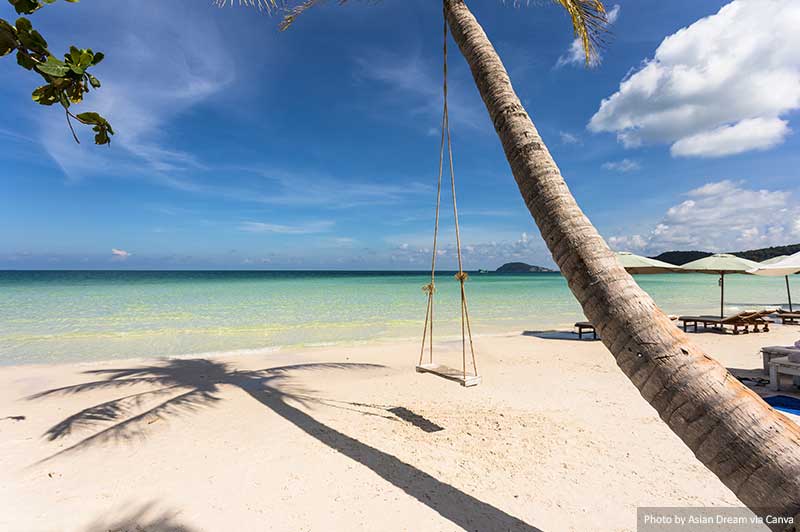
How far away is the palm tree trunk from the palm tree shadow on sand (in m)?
1.64

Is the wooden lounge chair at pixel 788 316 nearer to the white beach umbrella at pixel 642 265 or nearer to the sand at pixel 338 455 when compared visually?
the white beach umbrella at pixel 642 265

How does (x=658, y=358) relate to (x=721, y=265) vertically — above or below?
below

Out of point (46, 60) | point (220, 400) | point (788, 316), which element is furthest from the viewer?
point (788, 316)

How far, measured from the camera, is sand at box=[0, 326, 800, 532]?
3.07 meters

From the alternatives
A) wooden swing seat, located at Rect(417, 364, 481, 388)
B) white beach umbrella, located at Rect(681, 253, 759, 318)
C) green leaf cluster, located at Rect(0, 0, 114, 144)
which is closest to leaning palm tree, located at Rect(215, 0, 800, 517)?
green leaf cluster, located at Rect(0, 0, 114, 144)

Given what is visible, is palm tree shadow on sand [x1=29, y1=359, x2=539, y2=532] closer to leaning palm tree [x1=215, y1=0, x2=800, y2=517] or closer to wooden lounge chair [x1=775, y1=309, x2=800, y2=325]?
leaning palm tree [x1=215, y1=0, x2=800, y2=517]

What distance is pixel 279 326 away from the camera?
576 inches

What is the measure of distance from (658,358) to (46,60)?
2.55 m

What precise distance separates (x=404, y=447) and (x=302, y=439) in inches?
45.0

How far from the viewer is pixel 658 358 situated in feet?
5.98

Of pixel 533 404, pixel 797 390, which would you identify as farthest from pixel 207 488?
pixel 797 390

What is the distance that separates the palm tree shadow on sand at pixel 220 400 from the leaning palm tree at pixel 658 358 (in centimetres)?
165

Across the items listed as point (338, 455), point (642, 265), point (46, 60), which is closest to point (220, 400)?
point (338, 455)

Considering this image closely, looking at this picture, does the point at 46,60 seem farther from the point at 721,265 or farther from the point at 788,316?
the point at 788,316
